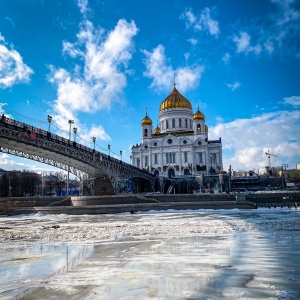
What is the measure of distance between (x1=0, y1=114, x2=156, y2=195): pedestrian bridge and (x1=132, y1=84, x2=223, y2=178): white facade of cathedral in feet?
76.8

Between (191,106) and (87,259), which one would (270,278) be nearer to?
(87,259)

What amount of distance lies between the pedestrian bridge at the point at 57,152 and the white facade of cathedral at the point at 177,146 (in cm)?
2341

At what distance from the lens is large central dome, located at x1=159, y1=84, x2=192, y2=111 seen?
314 ft

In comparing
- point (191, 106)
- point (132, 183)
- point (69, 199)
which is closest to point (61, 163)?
point (69, 199)

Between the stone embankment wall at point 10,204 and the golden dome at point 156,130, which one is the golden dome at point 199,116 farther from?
the stone embankment wall at point 10,204

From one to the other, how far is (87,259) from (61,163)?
4343 centimetres

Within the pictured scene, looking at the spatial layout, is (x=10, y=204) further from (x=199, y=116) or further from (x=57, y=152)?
(x=199, y=116)

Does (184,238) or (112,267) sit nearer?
(112,267)

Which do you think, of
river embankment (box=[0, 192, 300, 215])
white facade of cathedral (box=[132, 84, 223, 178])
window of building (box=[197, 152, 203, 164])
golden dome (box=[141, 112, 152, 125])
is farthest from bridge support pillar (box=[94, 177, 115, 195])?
golden dome (box=[141, 112, 152, 125])

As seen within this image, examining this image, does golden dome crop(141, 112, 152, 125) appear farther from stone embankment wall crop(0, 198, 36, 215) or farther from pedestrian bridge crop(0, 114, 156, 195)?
stone embankment wall crop(0, 198, 36, 215)

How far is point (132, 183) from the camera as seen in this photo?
77.4 m

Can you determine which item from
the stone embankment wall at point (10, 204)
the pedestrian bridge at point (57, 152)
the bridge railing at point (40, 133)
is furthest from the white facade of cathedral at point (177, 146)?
the stone embankment wall at point (10, 204)

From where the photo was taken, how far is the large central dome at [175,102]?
9575 centimetres

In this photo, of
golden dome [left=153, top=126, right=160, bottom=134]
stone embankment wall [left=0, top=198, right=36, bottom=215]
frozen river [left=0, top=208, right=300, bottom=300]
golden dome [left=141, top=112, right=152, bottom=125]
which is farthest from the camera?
golden dome [left=153, top=126, right=160, bottom=134]
